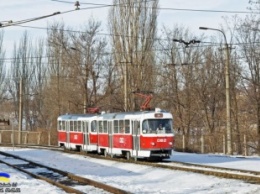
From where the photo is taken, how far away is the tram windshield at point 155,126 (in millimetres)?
27188

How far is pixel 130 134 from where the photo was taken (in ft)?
93.0

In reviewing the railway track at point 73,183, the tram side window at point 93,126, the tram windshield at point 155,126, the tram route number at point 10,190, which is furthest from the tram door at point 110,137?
the tram route number at point 10,190

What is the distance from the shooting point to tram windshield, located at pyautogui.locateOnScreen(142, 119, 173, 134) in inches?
1070

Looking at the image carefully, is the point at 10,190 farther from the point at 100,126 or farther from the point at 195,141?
the point at 195,141

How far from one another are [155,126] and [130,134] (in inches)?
67.9

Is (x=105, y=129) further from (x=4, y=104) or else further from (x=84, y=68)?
(x=4, y=104)

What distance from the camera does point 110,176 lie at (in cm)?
2097

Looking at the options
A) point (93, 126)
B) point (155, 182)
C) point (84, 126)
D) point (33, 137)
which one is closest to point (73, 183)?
point (155, 182)

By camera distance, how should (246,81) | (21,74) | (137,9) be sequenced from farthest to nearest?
(21,74)
(137,9)
(246,81)

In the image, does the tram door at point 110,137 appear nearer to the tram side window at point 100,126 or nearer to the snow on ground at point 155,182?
the tram side window at point 100,126

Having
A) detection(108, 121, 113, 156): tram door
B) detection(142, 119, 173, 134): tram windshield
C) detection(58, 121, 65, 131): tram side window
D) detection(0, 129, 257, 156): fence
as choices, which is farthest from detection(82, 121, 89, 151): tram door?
detection(142, 119, 173, 134): tram windshield

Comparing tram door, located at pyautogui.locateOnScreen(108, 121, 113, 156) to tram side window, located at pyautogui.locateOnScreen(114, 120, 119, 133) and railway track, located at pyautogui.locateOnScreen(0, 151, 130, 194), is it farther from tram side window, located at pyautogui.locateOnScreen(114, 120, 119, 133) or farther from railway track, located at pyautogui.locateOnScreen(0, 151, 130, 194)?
railway track, located at pyautogui.locateOnScreen(0, 151, 130, 194)

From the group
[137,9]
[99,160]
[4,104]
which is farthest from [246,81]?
[4,104]

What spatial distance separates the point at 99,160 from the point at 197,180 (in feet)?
40.9
